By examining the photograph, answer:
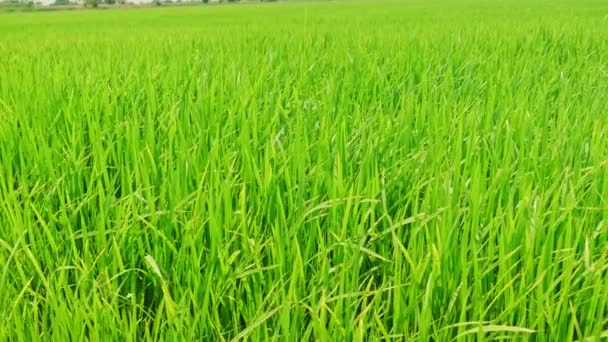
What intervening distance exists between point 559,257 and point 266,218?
444mm

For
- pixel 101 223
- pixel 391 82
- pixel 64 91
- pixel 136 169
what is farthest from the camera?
pixel 391 82

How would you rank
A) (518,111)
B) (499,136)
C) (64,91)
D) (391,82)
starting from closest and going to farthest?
(499,136), (518,111), (64,91), (391,82)

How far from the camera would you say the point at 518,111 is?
1.30 m

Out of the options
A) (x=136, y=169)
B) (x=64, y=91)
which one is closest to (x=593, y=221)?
Result: (x=136, y=169)

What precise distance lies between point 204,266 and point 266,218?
0.52 ft

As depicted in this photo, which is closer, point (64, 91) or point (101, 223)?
point (101, 223)

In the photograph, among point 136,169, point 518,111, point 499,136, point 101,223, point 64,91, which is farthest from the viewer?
point 64,91

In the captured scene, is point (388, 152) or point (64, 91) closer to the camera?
→ point (388, 152)

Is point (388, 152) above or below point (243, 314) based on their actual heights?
above

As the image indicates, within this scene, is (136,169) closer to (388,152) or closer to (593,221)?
(388,152)

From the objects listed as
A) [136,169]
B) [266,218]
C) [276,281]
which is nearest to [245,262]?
[276,281]

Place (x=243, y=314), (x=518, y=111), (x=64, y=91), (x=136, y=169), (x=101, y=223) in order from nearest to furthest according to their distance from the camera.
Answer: (x=243, y=314) < (x=101, y=223) < (x=136, y=169) < (x=518, y=111) < (x=64, y=91)

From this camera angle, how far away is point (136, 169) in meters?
1.01

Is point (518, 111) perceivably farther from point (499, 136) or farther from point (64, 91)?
point (64, 91)
